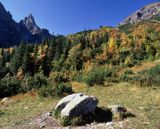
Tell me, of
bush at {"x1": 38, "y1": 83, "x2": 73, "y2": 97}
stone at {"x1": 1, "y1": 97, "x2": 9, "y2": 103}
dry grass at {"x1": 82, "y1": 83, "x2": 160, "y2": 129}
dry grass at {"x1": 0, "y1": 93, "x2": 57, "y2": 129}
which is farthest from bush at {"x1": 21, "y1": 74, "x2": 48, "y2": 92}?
dry grass at {"x1": 82, "y1": 83, "x2": 160, "y2": 129}

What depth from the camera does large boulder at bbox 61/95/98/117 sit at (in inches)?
781

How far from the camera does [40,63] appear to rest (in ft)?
351

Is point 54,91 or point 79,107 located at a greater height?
point 54,91

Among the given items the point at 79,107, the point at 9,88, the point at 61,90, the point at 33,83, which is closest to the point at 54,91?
the point at 61,90

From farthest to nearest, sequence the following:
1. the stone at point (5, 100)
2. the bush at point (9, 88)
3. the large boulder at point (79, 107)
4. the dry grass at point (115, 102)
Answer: the bush at point (9, 88) < the stone at point (5, 100) < the large boulder at point (79, 107) < the dry grass at point (115, 102)

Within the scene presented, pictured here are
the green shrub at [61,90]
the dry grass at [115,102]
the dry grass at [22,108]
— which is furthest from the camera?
the green shrub at [61,90]

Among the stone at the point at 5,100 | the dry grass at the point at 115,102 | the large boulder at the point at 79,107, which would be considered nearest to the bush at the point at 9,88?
the stone at the point at 5,100

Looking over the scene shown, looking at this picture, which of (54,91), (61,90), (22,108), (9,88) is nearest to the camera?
(22,108)

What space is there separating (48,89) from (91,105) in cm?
997

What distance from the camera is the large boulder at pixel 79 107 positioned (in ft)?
65.1

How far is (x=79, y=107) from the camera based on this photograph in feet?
65.6

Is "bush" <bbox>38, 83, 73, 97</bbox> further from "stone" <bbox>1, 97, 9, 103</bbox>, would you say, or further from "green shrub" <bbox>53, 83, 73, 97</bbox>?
"stone" <bbox>1, 97, 9, 103</bbox>

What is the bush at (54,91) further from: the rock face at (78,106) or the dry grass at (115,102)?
the rock face at (78,106)

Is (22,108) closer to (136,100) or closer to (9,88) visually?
(9,88)
